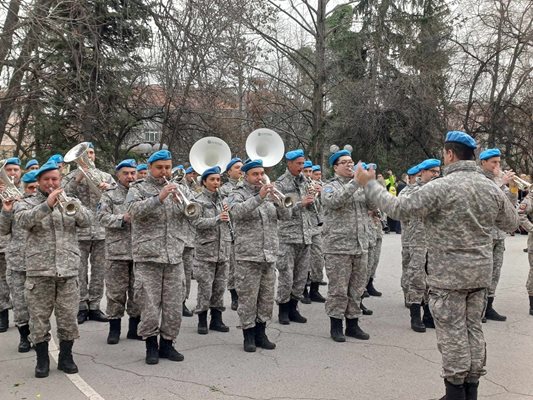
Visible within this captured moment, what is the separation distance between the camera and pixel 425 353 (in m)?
6.39

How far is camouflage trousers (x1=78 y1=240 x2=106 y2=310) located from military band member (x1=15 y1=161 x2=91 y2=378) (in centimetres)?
224

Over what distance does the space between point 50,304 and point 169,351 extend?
1.36 meters

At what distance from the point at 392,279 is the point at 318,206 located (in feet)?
9.09

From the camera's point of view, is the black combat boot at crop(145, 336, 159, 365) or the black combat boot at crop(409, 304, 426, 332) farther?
the black combat boot at crop(409, 304, 426, 332)

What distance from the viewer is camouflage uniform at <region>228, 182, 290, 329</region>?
654 centimetres

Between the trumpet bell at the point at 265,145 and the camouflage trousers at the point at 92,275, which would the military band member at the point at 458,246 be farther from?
the camouflage trousers at the point at 92,275

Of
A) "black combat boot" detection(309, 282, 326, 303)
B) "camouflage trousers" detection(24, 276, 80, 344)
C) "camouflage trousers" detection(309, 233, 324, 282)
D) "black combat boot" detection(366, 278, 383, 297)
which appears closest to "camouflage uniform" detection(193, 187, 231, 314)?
"camouflage trousers" detection(24, 276, 80, 344)

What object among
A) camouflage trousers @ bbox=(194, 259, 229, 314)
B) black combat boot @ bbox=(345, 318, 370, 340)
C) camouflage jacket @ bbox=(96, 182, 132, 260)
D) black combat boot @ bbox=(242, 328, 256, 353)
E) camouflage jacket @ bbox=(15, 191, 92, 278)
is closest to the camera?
camouflage jacket @ bbox=(15, 191, 92, 278)

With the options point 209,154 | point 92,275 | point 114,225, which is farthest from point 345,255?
point 92,275

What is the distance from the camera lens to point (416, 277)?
770 cm

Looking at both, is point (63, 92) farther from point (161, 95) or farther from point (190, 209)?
point (190, 209)

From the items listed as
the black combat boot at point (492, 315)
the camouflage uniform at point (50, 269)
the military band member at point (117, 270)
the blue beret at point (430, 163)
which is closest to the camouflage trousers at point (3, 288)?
the military band member at point (117, 270)

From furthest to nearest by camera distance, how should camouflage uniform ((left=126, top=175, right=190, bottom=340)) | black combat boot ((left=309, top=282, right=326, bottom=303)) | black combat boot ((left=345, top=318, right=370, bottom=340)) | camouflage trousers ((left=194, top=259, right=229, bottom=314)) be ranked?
black combat boot ((left=309, top=282, right=326, bottom=303))
camouflage trousers ((left=194, top=259, right=229, bottom=314))
black combat boot ((left=345, top=318, right=370, bottom=340))
camouflage uniform ((left=126, top=175, right=190, bottom=340))

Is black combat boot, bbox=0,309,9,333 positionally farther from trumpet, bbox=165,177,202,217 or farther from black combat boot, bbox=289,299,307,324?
black combat boot, bbox=289,299,307,324
